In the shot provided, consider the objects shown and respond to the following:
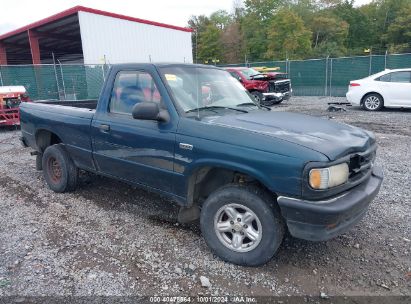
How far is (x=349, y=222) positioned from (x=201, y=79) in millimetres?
2267

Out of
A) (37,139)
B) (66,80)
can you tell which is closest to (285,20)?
(66,80)

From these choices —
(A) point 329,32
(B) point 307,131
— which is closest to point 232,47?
(A) point 329,32

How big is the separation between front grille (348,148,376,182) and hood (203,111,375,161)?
60mm

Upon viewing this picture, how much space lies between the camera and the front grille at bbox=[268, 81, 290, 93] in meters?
15.1

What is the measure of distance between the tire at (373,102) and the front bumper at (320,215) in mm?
11408

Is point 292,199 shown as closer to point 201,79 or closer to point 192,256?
point 192,256

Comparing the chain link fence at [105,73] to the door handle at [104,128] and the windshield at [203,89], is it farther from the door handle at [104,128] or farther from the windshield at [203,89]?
the windshield at [203,89]

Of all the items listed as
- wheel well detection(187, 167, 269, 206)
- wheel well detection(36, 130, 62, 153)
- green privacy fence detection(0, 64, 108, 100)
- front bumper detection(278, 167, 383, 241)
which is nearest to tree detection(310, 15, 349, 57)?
green privacy fence detection(0, 64, 108, 100)

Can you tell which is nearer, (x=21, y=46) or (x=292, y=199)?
(x=292, y=199)

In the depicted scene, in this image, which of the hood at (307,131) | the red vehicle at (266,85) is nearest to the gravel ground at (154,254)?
the hood at (307,131)

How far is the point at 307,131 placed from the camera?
3.26 metres

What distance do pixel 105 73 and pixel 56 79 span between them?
12.8 feet

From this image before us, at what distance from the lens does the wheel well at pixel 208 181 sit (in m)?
3.38

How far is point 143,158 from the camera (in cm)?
381
